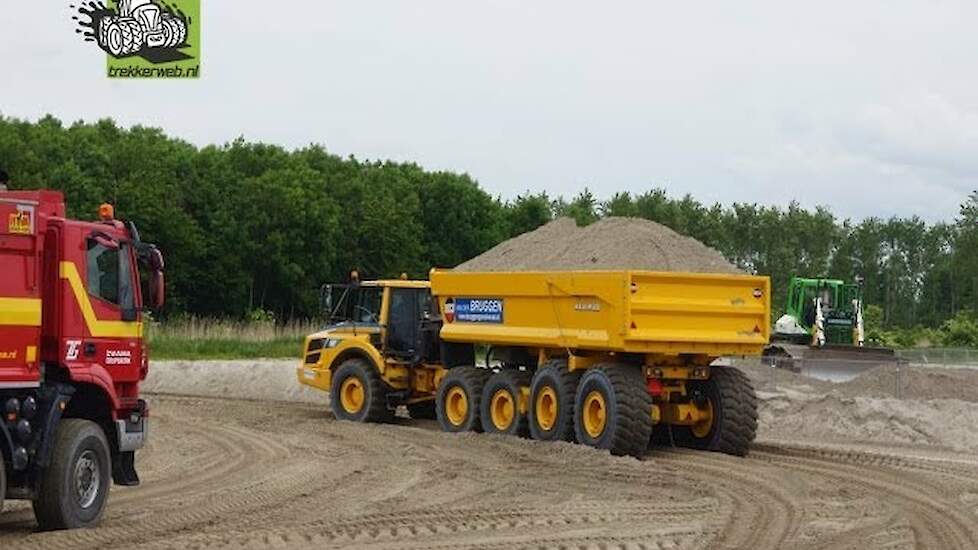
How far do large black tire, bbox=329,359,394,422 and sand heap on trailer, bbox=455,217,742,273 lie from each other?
201 inches

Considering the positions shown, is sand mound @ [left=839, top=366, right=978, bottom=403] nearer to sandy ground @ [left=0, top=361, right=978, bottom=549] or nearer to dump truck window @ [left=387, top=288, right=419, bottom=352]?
sandy ground @ [left=0, top=361, right=978, bottom=549]

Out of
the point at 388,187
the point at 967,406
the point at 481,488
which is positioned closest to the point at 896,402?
the point at 967,406

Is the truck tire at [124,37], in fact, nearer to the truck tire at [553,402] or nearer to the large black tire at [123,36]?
the large black tire at [123,36]

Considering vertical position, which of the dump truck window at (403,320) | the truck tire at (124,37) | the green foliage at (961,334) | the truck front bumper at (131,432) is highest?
the truck tire at (124,37)

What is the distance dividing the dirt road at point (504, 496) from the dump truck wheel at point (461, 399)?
2.77 ft

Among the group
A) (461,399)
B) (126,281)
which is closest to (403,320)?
(461,399)

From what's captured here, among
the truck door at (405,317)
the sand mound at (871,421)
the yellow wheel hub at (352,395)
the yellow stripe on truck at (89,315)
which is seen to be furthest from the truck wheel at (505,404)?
the yellow stripe on truck at (89,315)

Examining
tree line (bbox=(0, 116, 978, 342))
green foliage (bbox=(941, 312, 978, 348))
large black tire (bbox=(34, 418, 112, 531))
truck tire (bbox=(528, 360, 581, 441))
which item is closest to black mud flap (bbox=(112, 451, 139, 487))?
large black tire (bbox=(34, 418, 112, 531))

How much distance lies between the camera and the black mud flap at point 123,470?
43.1 feet

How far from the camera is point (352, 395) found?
24.1m

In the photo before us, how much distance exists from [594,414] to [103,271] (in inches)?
322

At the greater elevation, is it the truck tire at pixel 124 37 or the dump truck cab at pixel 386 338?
the truck tire at pixel 124 37

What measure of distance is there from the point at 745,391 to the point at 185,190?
4021 centimetres

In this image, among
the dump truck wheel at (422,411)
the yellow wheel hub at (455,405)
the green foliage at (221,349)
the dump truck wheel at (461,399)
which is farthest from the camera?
the green foliage at (221,349)
